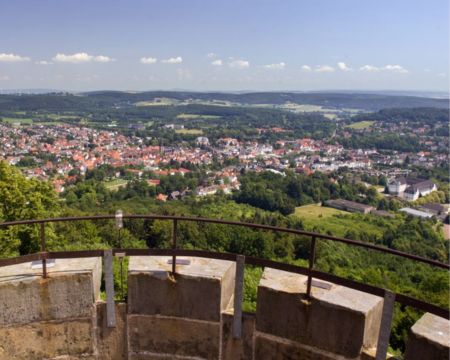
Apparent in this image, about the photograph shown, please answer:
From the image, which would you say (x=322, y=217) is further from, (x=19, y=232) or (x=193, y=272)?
(x=193, y=272)

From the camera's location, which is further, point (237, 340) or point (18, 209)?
point (18, 209)

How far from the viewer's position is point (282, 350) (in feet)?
14.8

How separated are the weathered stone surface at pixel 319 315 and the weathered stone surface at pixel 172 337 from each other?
0.63m

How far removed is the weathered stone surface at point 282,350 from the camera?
14.1ft

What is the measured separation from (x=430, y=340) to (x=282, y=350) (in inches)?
59.7

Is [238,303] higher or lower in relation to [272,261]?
lower

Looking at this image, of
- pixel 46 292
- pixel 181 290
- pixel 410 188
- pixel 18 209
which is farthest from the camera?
pixel 410 188

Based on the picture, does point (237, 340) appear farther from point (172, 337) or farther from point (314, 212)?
point (314, 212)

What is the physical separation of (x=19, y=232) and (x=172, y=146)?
129 m

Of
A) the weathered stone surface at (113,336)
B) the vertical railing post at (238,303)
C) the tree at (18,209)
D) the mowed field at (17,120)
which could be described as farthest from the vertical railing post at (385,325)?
the mowed field at (17,120)

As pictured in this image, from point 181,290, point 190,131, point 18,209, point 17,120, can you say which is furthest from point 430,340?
point 17,120

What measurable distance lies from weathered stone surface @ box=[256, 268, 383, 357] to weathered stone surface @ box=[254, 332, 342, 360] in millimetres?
52

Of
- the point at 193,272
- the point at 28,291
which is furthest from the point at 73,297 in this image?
the point at 193,272

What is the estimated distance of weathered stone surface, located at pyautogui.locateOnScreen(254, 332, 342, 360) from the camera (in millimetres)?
4297
